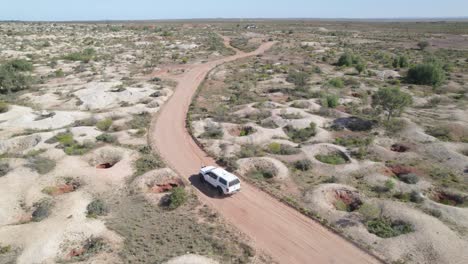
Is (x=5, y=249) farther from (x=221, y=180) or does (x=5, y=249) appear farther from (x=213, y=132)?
(x=213, y=132)

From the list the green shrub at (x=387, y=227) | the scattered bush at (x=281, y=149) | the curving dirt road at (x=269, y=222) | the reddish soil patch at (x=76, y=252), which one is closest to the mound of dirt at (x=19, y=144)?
the curving dirt road at (x=269, y=222)

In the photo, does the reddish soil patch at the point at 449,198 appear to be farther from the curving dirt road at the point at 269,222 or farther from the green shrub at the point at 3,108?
the green shrub at the point at 3,108

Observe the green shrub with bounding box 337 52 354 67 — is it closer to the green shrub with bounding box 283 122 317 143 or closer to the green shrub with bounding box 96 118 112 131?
the green shrub with bounding box 283 122 317 143

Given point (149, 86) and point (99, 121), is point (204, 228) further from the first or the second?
point (149, 86)

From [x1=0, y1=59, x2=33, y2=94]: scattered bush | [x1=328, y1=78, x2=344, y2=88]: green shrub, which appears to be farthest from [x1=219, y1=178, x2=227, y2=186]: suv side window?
[x1=0, y1=59, x2=33, y2=94]: scattered bush

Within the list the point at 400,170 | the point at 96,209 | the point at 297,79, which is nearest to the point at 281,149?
the point at 400,170
